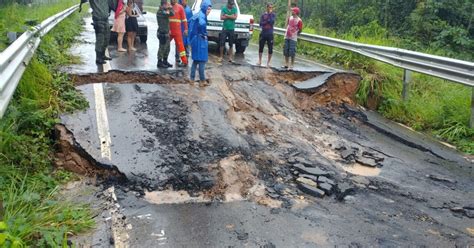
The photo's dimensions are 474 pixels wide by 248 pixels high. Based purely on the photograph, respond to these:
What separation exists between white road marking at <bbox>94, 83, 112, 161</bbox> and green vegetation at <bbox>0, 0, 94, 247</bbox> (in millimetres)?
255

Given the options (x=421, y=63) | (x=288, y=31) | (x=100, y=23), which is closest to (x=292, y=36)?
(x=288, y=31)

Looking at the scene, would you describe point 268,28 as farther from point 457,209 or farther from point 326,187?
point 457,209

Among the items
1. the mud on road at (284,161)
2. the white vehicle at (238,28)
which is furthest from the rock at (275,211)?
the white vehicle at (238,28)

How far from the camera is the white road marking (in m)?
5.08

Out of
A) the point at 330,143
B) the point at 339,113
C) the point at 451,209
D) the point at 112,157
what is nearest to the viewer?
the point at 451,209

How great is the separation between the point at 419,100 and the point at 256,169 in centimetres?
453

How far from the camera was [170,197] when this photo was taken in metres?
4.50

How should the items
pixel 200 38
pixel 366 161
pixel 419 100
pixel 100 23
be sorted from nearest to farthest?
pixel 366 161 → pixel 200 38 → pixel 419 100 → pixel 100 23

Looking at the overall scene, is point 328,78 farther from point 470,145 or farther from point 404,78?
point 470,145

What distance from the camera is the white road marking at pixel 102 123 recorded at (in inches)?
200

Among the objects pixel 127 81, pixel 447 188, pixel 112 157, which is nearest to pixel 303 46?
pixel 127 81

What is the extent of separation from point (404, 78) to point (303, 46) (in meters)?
5.73

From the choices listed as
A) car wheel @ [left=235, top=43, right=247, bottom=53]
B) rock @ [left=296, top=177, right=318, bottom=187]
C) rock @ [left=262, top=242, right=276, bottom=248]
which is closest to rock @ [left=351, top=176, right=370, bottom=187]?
rock @ [left=296, top=177, right=318, bottom=187]

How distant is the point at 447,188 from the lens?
17.1 ft
